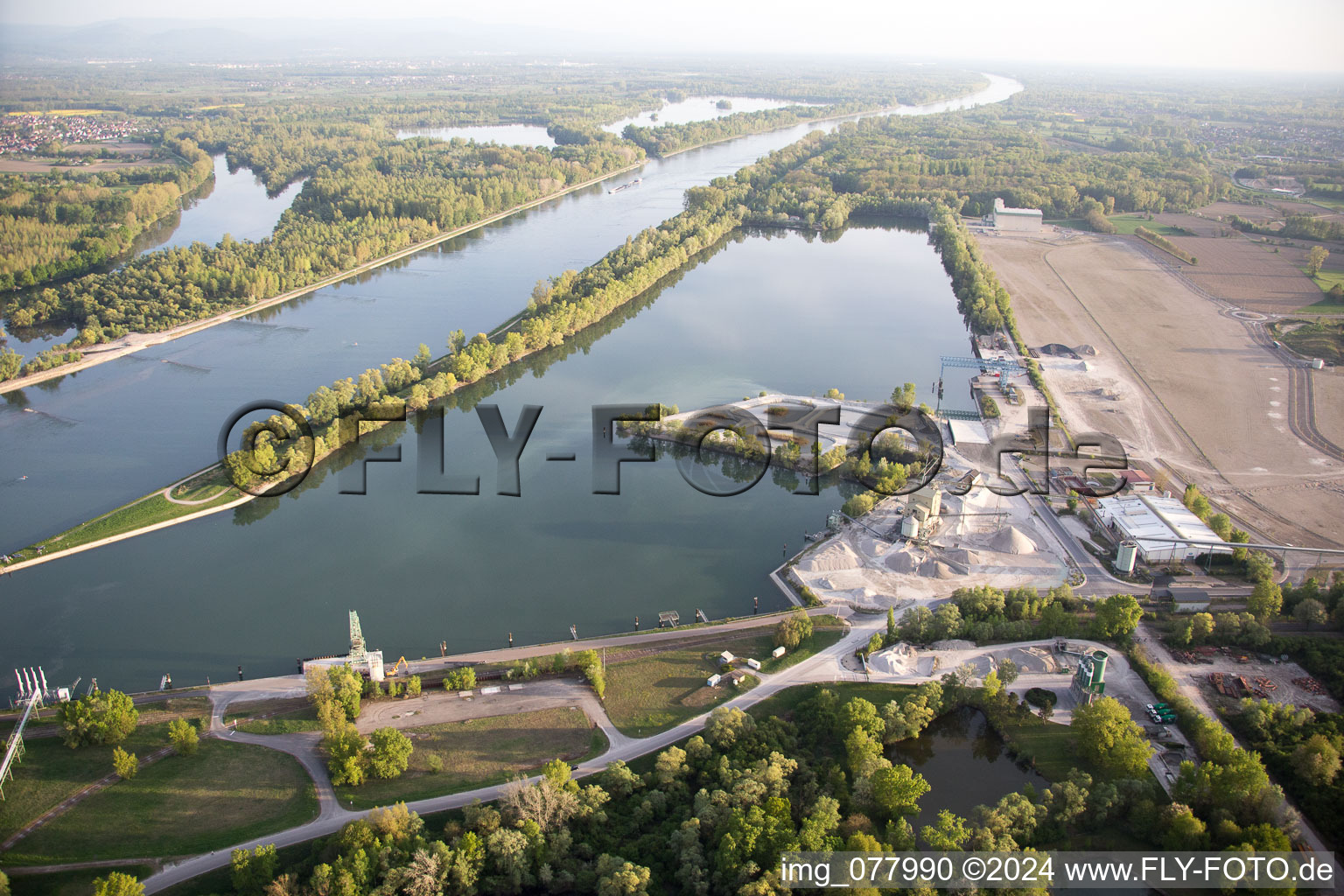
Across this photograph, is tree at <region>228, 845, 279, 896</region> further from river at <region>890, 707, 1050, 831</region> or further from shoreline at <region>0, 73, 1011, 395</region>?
shoreline at <region>0, 73, 1011, 395</region>

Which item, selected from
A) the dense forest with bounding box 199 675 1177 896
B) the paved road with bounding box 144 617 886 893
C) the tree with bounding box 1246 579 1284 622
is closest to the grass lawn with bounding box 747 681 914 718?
the paved road with bounding box 144 617 886 893

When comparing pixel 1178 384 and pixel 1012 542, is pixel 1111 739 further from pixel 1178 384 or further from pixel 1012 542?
pixel 1178 384

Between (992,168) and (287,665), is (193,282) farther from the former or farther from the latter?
(992,168)

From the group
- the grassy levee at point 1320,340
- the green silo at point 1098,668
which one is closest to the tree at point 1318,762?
the green silo at point 1098,668

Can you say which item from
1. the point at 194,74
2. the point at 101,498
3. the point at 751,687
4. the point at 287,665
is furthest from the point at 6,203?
the point at 194,74

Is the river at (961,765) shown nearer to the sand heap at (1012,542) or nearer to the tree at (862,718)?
A: the tree at (862,718)

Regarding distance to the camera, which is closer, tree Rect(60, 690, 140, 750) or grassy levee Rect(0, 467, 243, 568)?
tree Rect(60, 690, 140, 750)

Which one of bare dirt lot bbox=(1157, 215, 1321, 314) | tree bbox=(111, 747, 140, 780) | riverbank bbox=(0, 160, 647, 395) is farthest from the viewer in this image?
bare dirt lot bbox=(1157, 215, 1321, 314)
